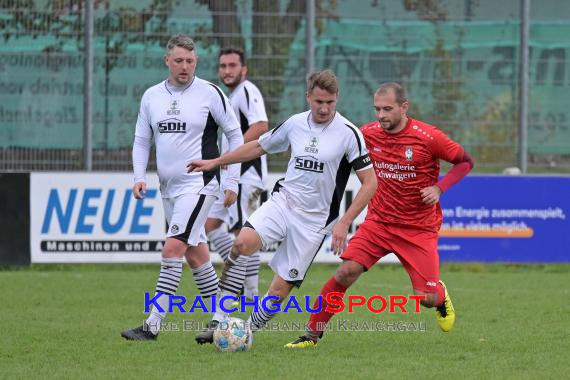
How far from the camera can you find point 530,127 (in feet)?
54.7

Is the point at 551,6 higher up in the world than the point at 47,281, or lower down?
higher up

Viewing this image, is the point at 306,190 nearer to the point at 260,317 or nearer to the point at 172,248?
the point at 260,317

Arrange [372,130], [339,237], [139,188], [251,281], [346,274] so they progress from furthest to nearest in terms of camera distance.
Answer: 1. [251,281]
2. [372,130]
3. [139,188]
4. [346,274]
5. [339,237]

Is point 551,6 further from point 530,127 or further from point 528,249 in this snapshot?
point 528,249

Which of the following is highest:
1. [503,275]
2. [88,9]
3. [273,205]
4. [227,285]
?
[88,9]

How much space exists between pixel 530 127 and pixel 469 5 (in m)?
1.94

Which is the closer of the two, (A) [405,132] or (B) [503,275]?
(A) [405,132]

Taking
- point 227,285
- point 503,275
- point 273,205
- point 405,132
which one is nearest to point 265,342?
point 227,285

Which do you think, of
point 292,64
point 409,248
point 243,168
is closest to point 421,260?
point 409,248

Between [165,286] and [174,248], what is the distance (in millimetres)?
295

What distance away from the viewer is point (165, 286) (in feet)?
28.7

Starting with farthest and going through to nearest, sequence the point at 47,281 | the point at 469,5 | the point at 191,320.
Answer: the point at 469,5 → the point at 47,281 → the point at 191,320

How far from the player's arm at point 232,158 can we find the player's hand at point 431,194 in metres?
1.22

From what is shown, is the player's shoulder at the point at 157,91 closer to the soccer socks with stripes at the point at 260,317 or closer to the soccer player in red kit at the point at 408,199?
the soccer player in red kit at the point at 408,199
